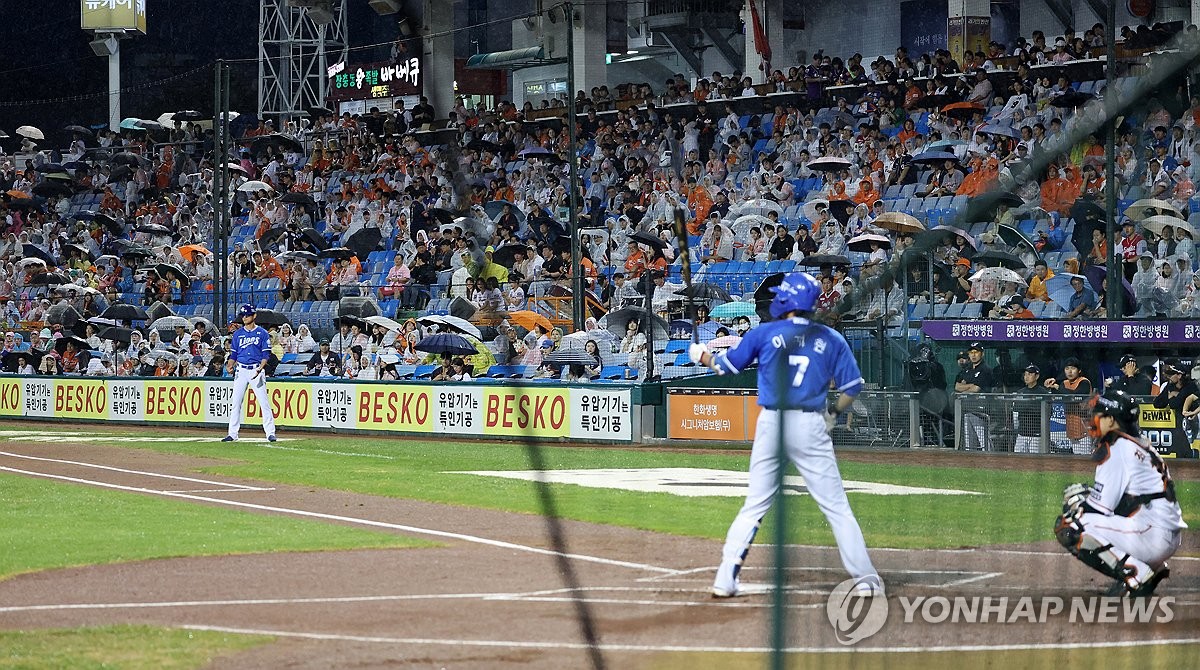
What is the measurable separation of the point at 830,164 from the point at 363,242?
9.42 metres

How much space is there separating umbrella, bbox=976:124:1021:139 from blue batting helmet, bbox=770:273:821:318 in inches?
395

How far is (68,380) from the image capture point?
27438mm

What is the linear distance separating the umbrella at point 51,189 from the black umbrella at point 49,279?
819 centimetres

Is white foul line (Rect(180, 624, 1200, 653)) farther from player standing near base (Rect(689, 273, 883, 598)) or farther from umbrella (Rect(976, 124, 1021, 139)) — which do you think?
umbrella (Rect(976, 124, 1021, 139))

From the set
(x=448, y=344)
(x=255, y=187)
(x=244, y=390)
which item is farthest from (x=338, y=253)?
(x=244, y=390)

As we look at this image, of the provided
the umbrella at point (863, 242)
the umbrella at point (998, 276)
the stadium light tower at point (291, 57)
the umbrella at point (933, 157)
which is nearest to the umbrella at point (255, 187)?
the stadium light tower at point (291, 57)

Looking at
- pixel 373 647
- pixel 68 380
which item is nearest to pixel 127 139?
pixel 68 380

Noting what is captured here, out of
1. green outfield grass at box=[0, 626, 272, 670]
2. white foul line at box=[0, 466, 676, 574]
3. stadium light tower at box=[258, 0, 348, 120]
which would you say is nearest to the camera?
green outfield grass at box=[0, 626, 272, 670]

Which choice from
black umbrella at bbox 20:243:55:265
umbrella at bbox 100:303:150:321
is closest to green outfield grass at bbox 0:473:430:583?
umbrella at bbox 100:303:150:321

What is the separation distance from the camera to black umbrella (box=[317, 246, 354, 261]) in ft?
91.1

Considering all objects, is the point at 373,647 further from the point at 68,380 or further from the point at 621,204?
the point at 68,380

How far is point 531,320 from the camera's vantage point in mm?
21531

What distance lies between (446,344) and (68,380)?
9375mm

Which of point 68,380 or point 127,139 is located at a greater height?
point 127,139
